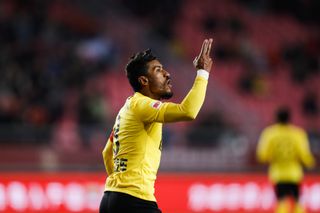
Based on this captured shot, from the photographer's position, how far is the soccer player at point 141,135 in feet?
18.7

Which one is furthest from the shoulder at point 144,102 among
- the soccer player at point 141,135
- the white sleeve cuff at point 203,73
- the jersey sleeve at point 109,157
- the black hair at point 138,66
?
the jersey sleeve at point 109,157

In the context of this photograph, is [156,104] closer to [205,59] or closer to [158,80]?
[158,80]

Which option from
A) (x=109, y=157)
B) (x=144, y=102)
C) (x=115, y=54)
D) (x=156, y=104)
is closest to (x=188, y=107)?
(x=156, y=104)

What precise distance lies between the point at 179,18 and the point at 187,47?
0.97 m

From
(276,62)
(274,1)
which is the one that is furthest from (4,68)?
(274,1)

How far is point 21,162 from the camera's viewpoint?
581 inches

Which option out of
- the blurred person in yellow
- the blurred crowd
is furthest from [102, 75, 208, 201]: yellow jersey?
the blurred crowd

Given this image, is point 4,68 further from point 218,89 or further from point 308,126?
point 308,126

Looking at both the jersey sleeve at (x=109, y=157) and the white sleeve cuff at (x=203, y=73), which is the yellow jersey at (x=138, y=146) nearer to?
the white sleeve cuff at (x=203, y=73)

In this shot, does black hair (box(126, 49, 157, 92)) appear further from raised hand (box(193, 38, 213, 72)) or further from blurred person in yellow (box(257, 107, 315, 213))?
blurred person in yellow (box(257, 107, 315, 213))

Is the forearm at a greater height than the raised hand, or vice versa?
the raised hand

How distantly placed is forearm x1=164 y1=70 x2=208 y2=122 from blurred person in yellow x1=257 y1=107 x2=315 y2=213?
20.0 ft

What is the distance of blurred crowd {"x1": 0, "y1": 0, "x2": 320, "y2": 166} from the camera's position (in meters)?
15.3

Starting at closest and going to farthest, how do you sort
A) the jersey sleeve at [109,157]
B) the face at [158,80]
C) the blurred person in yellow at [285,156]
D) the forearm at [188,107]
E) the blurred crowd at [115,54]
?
the forearm at [188,107]
the face at [158,80]
the jersey sleeve at [109,157]
the blurred person in yellow at [285,156]
the blurred crowd at [115,54]
